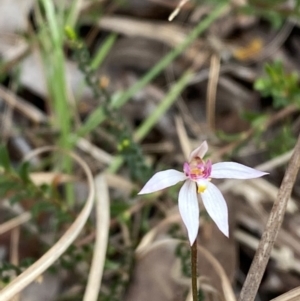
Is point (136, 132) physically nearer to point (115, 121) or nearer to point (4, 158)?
point (115, 121)

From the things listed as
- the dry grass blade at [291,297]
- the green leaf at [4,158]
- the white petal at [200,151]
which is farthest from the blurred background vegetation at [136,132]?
the white petal at [200,151]

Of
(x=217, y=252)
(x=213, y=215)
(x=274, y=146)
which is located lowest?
(x=217, y=252)

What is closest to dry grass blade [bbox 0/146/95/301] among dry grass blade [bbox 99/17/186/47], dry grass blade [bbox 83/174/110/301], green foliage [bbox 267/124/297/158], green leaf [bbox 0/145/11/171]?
dry grass blade [bbox 83/174/110/301]

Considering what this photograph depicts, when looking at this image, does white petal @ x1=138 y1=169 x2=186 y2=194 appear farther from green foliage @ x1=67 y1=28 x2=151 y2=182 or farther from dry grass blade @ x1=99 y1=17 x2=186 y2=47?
dry grass blade @ x1=99 y1=17 x2=186 y2=47

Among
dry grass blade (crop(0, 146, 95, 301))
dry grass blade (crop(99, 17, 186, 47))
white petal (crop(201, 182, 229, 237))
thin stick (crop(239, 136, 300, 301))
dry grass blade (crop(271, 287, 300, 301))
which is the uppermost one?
white petal (crop(201, 182, 229, 237))

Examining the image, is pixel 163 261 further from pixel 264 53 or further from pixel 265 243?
pixel 264 53

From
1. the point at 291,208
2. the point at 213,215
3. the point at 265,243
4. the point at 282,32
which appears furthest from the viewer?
the point at 282,32

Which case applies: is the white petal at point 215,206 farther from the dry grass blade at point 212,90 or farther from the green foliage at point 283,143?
the dry grass blade at point 212,90

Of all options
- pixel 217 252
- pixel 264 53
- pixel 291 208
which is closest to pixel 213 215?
pixel 217 252

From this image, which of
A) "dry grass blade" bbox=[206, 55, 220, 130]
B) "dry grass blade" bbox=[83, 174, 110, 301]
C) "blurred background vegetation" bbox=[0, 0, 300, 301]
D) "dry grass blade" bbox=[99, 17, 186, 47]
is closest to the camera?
"dry grass blade" bbox=[83, 174, 110, 301]
